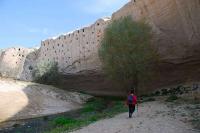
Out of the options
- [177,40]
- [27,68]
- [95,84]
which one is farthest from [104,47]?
[27,68]

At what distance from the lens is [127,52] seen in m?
32.8

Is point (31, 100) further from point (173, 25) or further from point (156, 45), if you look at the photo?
point (173, 25)

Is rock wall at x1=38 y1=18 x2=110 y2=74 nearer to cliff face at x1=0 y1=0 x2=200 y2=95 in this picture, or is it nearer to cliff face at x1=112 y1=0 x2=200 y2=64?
cliff face at x1=0 y1=0 x2=200 y2=95

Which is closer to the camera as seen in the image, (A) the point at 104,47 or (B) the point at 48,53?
(A) the point at 104,47

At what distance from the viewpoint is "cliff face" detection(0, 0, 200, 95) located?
35812 mm

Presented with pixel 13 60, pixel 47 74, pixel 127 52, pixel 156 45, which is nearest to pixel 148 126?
pixel 127 52

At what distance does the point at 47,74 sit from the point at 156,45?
18363 mm

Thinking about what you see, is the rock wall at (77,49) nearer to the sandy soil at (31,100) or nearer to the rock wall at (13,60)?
the sandy soil at (31,100)

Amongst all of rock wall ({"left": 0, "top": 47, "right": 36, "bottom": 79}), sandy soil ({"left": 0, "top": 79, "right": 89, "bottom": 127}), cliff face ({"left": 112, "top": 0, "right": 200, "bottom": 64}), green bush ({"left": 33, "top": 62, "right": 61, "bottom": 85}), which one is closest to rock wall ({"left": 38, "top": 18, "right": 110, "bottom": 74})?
green bush ({"left": 33, "top": 62, "right": 61, "bottom": 85})

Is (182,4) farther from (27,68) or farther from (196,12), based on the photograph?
(27,68)

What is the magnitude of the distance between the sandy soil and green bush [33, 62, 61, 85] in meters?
10.8

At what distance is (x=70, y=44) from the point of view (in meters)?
57.0

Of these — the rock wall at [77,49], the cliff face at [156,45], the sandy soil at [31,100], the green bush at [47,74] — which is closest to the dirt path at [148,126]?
the sandy soil at [31,100]

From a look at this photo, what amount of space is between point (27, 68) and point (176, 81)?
119 ft
